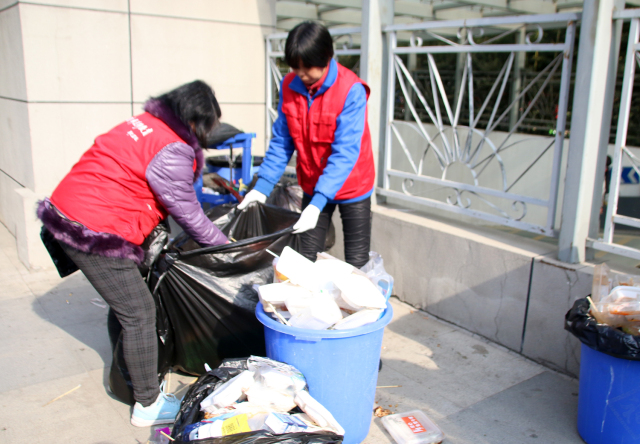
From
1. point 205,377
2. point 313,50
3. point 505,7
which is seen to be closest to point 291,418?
point 205,377

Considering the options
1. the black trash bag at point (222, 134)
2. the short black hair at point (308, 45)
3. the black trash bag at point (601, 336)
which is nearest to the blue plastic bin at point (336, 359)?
the black trash bag at point (601, 336)

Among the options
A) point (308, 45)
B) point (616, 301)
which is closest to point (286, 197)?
point (308, 45)

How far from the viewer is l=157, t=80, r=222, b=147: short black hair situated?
7.04 ft

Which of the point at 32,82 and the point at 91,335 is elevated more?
the point at 32,82

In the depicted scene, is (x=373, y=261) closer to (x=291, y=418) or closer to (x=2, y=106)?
(x=291, y=418)

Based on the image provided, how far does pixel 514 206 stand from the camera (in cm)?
315

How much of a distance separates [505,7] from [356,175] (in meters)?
5.37

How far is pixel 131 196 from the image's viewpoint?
217 centimetres

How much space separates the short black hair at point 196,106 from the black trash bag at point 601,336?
173cm

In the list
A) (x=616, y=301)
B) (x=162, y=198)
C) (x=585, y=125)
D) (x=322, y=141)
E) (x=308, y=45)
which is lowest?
(x=616, y=301)

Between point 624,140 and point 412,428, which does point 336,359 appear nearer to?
point 412,428

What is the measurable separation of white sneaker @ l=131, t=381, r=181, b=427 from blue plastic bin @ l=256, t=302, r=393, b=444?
609 mm

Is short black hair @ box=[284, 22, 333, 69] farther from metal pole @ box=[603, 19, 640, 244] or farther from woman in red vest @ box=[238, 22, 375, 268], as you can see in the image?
metal pole @ box=[603, 19, 640, 244]

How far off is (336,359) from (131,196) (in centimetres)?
108
